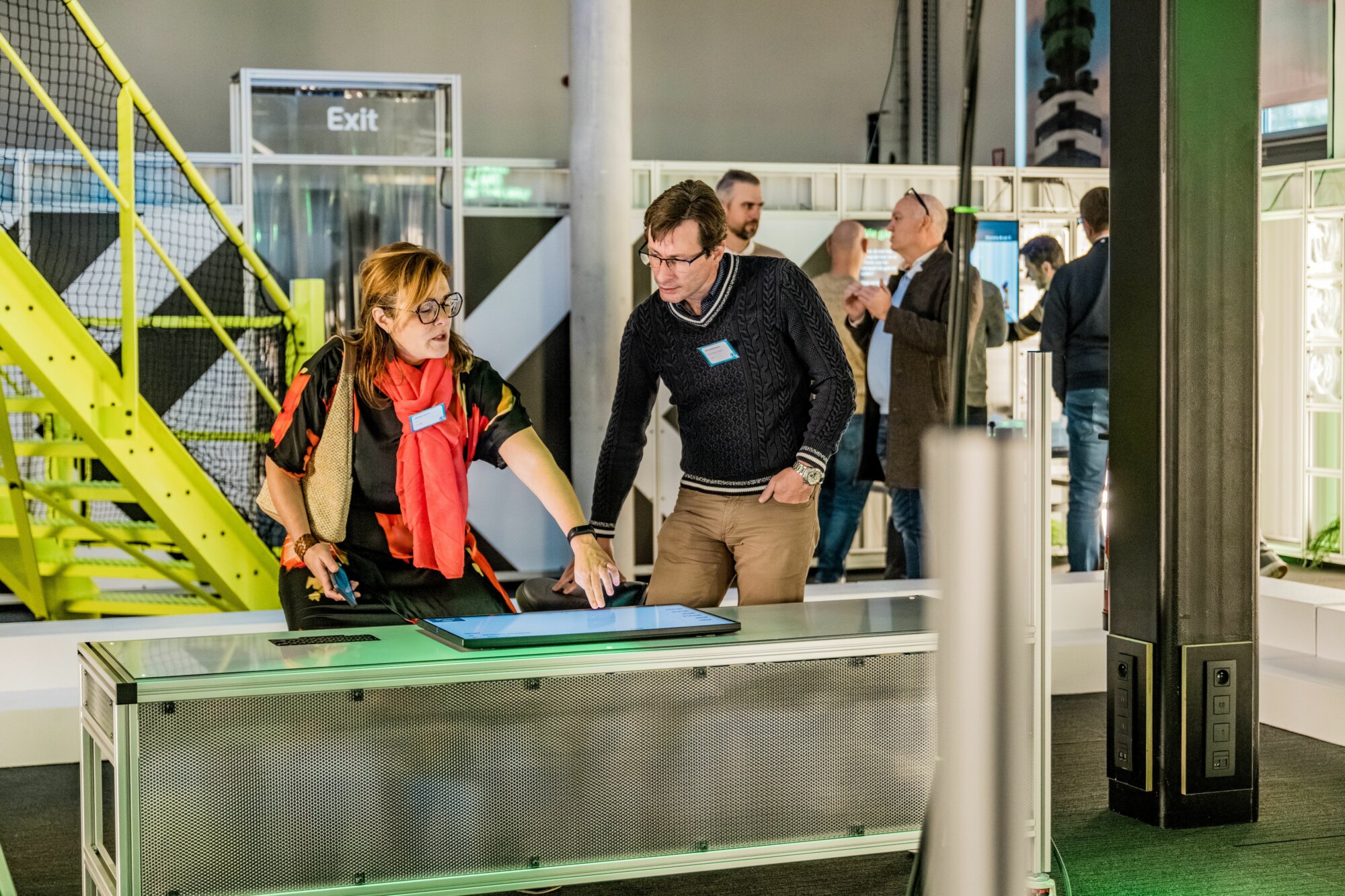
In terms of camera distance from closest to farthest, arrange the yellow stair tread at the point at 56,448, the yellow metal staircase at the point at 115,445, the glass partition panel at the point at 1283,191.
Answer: the yellow metal staircase at the point at 115,445 → the yellow stair tread at the point at 56,448 → the glass partition panel at the point at 1283,191

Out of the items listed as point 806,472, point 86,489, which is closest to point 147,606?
point 86,489

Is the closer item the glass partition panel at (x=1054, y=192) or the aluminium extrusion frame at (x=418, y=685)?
the aluminium extrusion frame at (x=418, y=685)

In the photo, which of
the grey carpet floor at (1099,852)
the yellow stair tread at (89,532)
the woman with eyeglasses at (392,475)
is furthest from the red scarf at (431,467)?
the yellow stair tread at (89,532)

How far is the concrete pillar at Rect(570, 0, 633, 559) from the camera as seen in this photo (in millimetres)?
6066

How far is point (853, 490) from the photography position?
6027 mm

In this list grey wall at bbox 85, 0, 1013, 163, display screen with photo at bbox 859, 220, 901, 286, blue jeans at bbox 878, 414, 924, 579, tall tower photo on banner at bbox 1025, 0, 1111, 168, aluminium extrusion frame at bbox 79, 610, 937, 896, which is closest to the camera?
aluminium extrusion frame at bbox 79, 610, 937, 896

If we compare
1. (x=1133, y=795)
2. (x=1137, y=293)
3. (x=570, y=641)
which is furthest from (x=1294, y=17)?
(x=570, y=641)

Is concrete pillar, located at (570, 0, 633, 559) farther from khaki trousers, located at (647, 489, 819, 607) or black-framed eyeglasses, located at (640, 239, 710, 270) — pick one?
black-framed eyeglasses, located at (640, 239, 710, 270)

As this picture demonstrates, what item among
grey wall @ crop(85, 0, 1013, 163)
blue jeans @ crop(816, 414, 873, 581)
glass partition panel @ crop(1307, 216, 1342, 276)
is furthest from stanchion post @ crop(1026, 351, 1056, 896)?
grey wall @ crop(85, 0, 1013, 163)

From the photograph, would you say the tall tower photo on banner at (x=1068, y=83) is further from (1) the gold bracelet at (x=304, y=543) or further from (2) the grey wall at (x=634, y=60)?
(1) the gold bracelet at (x=304, y=543)

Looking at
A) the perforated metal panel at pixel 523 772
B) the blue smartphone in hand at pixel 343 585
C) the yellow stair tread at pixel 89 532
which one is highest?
the blue smartphone in hand at pixel 343 585

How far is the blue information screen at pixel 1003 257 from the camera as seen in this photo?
7.09m

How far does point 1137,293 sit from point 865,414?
8.32ft

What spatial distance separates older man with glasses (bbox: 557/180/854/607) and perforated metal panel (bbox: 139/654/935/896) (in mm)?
573
